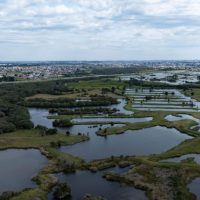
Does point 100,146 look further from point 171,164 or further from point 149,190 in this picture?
point 149,190

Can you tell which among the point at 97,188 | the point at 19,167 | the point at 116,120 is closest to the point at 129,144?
the point at 19,167

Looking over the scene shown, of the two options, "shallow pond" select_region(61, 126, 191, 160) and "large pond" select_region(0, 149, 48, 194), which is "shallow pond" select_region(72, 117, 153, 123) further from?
"large pond" select_region(0, 149, 48, 194)

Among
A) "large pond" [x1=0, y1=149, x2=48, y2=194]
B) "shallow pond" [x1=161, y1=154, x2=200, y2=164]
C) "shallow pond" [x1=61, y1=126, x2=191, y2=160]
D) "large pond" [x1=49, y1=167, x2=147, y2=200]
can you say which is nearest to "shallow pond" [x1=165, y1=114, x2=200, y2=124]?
"shallow pond" [x1=61, y1=126, x2=191, y2=160]

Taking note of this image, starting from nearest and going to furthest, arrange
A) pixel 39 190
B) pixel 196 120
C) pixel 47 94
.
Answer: pixel 39 190
pixel 196 120
pixel 47 94

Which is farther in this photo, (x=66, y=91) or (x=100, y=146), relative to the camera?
(x=66, y=91)

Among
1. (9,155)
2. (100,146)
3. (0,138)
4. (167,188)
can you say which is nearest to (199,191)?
(167,188)

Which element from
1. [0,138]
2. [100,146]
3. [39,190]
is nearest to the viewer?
[39,190]
